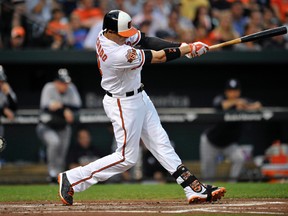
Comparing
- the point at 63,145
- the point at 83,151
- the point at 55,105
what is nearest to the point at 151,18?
the point at 55,105

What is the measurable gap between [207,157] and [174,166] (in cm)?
436

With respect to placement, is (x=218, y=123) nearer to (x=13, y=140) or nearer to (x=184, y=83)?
(x=184, y=83)

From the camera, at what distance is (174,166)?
6406 millimetres

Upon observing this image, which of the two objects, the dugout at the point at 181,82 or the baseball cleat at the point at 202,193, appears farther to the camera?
the dugout at the point at 181,82

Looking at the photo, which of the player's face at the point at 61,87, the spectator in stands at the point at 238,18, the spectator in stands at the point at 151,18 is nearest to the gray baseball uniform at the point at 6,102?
the player's face at the point at 61,87

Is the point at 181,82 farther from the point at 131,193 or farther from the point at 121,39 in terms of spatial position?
the point at 121,39

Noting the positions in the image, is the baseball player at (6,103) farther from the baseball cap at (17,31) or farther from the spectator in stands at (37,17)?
the spectator in stands at (37,17)

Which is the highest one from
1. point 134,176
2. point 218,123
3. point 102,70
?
point 102,70

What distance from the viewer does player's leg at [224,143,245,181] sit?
34.8 ft

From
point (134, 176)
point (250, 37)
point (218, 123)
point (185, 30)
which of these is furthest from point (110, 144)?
point (250, 37)

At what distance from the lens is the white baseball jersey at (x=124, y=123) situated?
→ 6.29 metres

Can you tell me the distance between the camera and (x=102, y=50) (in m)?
6.25

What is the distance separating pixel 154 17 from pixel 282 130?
10.4ft

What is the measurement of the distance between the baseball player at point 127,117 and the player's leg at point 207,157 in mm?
4130
